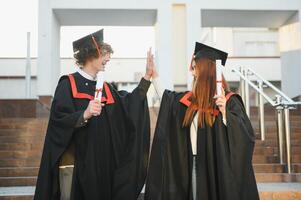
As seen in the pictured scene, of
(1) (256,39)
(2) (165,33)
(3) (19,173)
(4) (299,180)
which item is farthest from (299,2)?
(1) (256,39)

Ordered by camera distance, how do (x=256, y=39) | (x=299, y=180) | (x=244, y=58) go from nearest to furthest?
1. (x=299, y=180)
2. (x=244, y=58)
3. (x=256, y=39)

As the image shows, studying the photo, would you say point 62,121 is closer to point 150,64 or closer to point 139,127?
point 139,127

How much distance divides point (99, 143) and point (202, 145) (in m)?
0.88

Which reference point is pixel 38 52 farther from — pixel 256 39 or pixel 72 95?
pixel 256 39

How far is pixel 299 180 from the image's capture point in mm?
6375

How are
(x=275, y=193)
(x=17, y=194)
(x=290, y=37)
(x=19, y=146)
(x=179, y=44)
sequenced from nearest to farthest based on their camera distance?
(x=275, y=193), (x=17, y=194), (x=19, y=146), (x=179, y=44), (x=290, y=37)

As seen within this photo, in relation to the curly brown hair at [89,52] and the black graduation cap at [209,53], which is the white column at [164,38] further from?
the curly brown hair at [89,52]

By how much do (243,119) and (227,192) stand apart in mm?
626

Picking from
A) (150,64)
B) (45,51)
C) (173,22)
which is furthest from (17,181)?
(173,22)

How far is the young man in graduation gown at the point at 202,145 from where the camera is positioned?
3830 mm

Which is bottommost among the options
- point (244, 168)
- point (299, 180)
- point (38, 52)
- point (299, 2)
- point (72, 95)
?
point (299, 180)

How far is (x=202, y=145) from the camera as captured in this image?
3.93 meters

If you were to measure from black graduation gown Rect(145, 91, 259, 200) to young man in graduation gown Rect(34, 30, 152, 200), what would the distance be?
0.15 m

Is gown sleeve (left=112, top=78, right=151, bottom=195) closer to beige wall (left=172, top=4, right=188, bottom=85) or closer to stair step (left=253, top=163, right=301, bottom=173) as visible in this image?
stair step (left=253, top=163, right=301, bottom=173)
